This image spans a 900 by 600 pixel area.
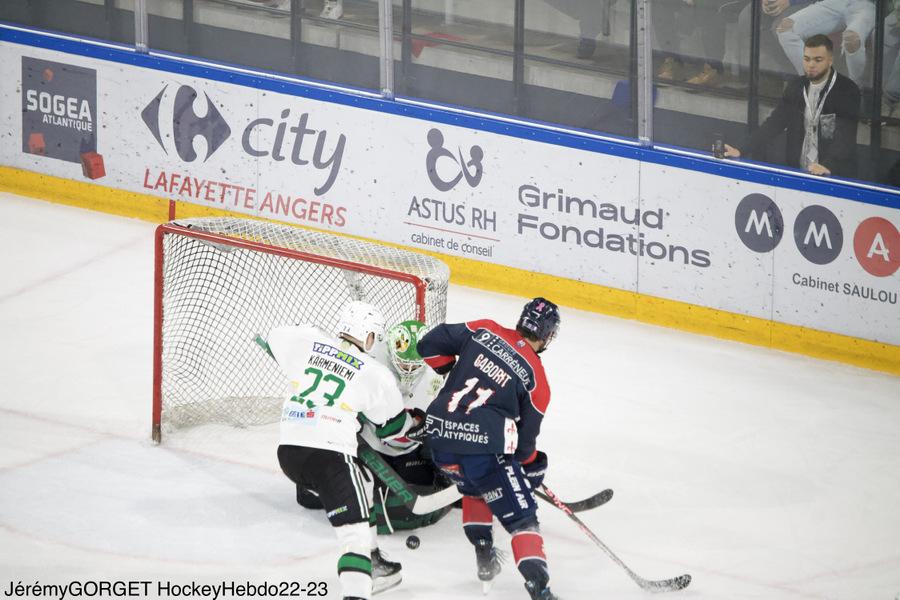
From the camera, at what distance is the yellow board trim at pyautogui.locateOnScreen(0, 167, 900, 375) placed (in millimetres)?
7645

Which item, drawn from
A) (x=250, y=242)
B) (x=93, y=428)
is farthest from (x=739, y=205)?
(x=93, y=428)

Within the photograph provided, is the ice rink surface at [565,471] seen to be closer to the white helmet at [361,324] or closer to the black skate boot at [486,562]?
the black skate boot at [486,562]

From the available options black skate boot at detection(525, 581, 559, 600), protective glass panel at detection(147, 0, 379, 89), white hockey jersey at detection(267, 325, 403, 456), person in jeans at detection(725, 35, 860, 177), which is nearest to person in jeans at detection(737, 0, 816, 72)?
person in jeans at detection(725, 35, 860, 177)

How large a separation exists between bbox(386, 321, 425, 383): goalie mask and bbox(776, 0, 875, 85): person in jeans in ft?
9.17

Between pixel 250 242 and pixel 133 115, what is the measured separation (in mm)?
3043

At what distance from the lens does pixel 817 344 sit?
7.72 metres

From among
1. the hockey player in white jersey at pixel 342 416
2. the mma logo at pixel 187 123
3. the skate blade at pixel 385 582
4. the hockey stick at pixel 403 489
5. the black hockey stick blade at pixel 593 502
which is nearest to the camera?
the hockey player in white jersey at pixel 342 416

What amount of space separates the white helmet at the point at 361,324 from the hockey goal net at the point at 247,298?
0.61 metres

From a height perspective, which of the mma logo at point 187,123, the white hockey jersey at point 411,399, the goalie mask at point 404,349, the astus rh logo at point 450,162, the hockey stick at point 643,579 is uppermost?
the mma logo at point 187,123

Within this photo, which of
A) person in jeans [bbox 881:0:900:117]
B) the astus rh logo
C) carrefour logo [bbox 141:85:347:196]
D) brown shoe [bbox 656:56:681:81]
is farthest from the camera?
carrefour logo [bbox 141:85:347:196]

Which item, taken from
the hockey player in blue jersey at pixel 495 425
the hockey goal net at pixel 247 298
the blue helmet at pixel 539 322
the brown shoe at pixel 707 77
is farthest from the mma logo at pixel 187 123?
the blue helmet at pixel 539 322

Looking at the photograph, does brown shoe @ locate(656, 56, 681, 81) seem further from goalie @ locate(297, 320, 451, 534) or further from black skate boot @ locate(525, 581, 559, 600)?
black skate boot @ locate(525, 581, 559, 600)

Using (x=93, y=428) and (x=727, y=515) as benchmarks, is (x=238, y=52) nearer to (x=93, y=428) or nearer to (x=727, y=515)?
(x=93, y=428)

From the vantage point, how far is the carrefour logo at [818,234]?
741 centimetres
